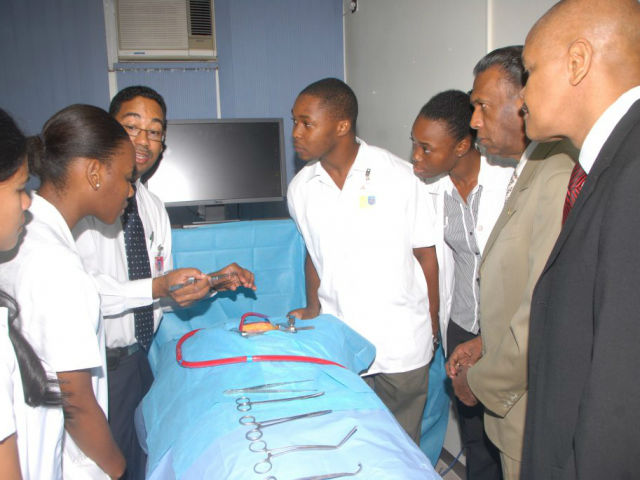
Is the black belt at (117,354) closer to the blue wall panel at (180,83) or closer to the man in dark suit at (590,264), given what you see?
the man in dark suit at (590,264)

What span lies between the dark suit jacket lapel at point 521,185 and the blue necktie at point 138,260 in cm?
114

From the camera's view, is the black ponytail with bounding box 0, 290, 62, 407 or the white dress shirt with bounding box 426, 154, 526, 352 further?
the white dress shirt with bounding box 426, 154, 526, 352

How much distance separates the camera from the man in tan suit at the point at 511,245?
1.15 metres

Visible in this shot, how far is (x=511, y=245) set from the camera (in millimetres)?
1223

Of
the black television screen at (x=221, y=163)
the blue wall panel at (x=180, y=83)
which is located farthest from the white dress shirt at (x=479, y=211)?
the blue wall panel at (x=180, y=83)

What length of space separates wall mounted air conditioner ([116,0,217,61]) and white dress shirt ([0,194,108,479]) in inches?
84.8

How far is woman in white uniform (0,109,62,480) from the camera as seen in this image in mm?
716

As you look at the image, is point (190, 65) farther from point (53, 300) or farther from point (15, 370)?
point (15, 370)

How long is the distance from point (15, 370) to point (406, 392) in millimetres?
1400

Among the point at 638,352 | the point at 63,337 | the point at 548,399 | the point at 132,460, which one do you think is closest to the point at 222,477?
the point at 63,337

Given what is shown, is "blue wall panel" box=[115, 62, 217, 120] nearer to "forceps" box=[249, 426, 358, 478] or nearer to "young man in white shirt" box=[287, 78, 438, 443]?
"young man in white shirt" box=[287, 78, 438, 443]

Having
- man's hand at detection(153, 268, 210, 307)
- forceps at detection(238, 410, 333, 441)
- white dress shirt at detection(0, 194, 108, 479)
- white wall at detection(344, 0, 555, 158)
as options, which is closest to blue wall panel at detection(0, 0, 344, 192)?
white wall at detection(344, 0, 555, 158)

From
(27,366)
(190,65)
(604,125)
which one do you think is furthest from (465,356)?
(190,65)

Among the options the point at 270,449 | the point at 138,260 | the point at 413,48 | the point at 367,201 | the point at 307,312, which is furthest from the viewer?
the point at 413,48
